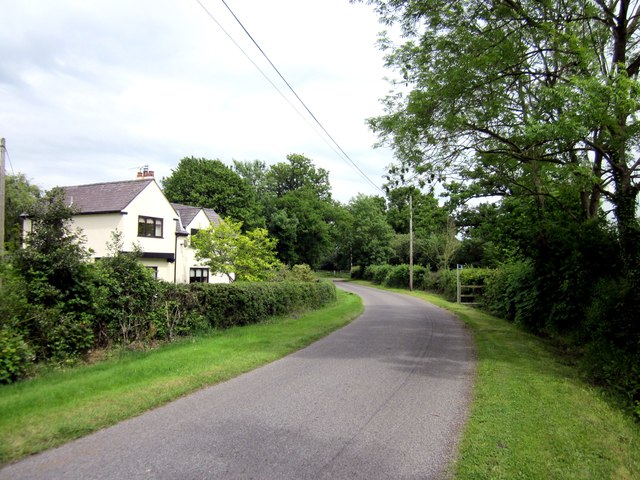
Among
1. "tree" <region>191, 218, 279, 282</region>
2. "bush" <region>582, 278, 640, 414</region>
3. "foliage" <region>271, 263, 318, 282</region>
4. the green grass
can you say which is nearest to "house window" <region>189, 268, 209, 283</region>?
"tree" <region>191, 218, 279, 282</region>

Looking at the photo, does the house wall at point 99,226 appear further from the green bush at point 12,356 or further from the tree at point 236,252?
the green bush at point 12,356

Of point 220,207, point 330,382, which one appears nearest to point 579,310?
point 330,382

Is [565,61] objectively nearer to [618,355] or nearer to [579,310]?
[579,310]

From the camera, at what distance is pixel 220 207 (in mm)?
50375

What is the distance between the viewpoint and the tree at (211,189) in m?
49.7

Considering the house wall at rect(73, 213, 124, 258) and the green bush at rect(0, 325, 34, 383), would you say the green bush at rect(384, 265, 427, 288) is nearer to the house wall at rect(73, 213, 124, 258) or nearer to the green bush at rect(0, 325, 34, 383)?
the house wall at rect(73, 213, 124, 258)

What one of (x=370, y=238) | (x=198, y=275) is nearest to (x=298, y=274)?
(x=198, y=275)

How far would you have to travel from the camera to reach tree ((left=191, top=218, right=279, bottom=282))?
2398cm

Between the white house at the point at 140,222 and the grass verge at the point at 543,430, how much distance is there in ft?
71.9

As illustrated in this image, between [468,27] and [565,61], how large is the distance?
2784 mm

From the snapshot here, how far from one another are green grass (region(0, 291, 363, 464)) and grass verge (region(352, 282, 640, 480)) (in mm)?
4147

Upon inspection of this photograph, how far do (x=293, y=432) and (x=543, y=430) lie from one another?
2.97 m

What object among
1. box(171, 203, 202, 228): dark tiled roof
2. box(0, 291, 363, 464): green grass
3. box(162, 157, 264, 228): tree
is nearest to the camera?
box(0, 291, 363, 464): green grass

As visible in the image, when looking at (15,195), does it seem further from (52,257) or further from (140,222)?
(52,257)
